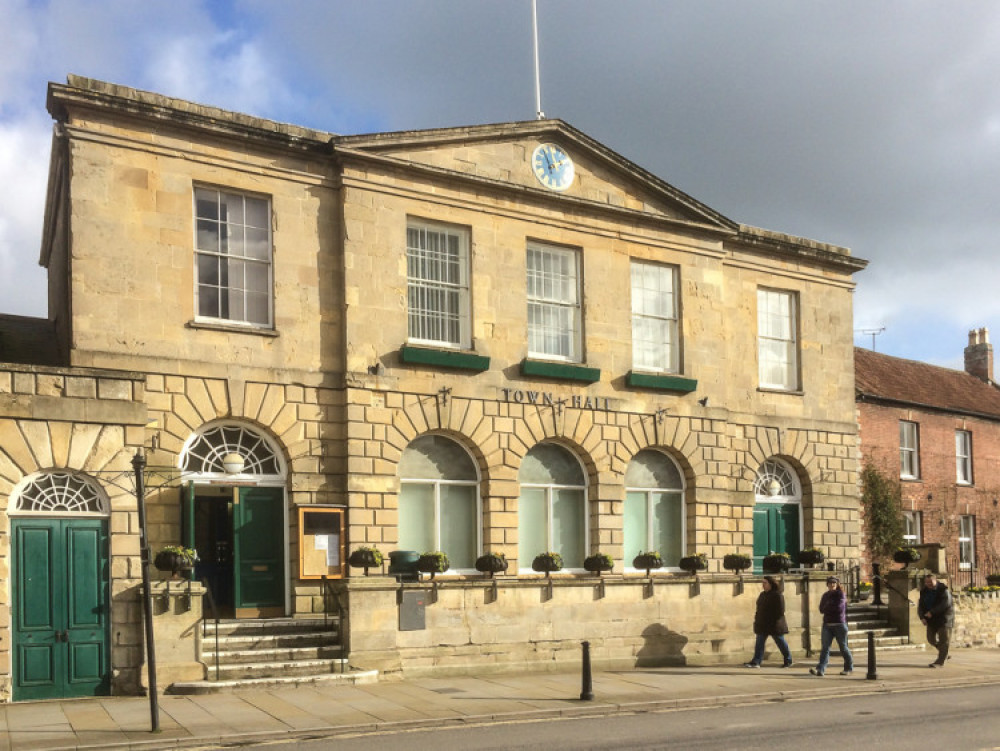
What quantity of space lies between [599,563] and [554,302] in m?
5.32

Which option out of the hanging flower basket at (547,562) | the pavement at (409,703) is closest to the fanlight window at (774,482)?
the pavement at (409,703)

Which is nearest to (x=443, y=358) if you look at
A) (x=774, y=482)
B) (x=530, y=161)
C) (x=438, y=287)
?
(x=438, y=287)

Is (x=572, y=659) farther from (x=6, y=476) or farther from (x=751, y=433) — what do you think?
(x=6, y=476)

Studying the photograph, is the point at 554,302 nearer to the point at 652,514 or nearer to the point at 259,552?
the point at 652,514

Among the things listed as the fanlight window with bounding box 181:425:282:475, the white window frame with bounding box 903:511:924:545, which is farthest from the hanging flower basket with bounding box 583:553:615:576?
the white window frame with bounding box 903:511:924:545

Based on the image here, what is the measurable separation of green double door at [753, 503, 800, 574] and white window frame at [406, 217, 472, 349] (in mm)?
8844

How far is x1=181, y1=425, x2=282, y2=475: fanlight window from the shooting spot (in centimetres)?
1973

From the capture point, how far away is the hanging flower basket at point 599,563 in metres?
22.2

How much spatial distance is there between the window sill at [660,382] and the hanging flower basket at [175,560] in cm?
1014

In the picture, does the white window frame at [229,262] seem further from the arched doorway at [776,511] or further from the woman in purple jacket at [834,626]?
the arched doorway at [776,511]

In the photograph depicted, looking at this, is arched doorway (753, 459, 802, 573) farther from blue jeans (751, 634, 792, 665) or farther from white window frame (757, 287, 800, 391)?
blue jeans (751, 634, 792, 665)

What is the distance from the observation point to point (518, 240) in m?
23.3

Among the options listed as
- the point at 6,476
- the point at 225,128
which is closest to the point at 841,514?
the point at 225,128

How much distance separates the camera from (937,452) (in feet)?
118
